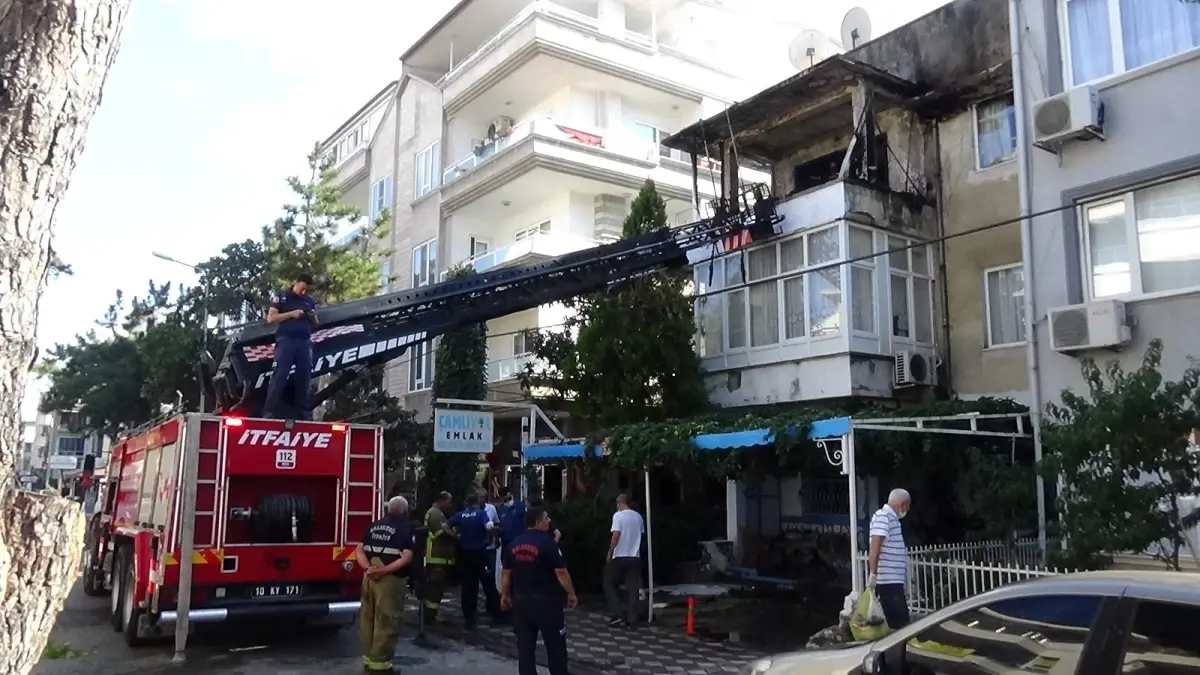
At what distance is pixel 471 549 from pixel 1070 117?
30.6 feet

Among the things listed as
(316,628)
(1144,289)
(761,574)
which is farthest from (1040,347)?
(316,628)

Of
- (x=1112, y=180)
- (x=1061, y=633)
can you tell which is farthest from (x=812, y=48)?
(x=1061, y=633)

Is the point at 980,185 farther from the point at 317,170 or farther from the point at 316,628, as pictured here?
the point at 317,170

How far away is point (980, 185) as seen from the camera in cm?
1476

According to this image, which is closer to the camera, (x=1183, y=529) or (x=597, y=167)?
(x=1183, y=529)

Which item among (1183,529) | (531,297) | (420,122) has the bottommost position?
(1183,529)

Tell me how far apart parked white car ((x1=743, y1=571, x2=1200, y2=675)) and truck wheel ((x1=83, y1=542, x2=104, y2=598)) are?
1390 centimetres

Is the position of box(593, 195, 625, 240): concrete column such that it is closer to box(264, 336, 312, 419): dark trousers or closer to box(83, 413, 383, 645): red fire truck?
box(83, 413, 383, 645): red fire truck

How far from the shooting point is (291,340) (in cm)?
1015

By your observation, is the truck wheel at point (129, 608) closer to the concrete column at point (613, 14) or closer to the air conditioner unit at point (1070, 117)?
the air conditioner unit at point (1070, 117)

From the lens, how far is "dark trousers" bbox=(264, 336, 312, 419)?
1014cm

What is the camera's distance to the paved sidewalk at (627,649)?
962 cm

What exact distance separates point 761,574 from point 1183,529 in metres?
8.59

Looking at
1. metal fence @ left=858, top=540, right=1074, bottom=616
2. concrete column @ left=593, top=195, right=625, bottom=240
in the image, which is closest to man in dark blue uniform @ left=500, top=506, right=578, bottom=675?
metal fence @ left=858, top=540, right=1074, bottom=616
